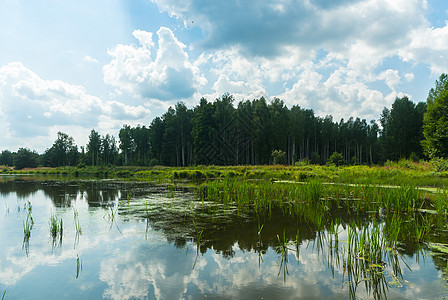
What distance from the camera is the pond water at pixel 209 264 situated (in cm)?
314

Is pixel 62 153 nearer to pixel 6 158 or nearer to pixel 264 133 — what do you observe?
pixel 6 158

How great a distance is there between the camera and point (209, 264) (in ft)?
13.0

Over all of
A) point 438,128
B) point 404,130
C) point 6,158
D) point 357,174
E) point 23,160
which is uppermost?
point 404,130

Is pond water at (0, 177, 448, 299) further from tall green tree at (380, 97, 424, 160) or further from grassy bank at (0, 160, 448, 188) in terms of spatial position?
tall green tree at (380, 97, 424, 160)

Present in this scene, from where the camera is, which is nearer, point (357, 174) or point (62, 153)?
point (357, 174)

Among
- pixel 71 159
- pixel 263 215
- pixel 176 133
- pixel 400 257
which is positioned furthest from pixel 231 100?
pixel 71 159

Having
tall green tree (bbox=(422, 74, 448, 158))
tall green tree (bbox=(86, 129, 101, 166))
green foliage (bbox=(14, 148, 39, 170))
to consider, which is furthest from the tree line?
green foliage (bbox=(14, 148, 39, 170))

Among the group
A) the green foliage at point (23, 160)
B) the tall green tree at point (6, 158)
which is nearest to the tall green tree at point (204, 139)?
the green foliage at point (23, 160)

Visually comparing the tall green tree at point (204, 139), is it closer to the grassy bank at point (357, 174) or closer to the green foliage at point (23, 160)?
the grassy bank at point (357, 174)

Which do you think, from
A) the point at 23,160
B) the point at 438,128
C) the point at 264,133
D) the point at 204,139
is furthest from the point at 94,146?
the point at 438,128

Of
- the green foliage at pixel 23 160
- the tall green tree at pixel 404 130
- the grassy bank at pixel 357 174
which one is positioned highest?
the tall green tree at pixel 404 130

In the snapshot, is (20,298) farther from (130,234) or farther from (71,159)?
(71,159)

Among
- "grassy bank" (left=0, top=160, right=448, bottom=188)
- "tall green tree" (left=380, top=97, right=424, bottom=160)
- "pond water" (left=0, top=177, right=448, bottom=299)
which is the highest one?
"tall green tree" (left=380, top=97, right=424, bottom=160)

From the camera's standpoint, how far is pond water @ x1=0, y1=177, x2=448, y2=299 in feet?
10.3
